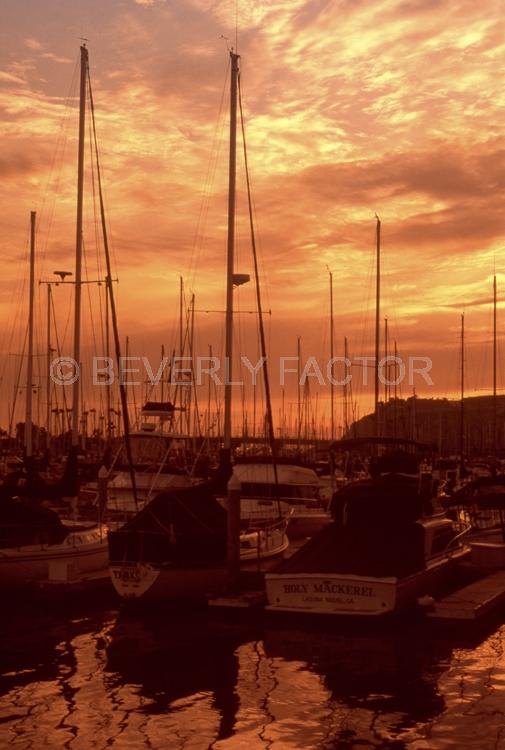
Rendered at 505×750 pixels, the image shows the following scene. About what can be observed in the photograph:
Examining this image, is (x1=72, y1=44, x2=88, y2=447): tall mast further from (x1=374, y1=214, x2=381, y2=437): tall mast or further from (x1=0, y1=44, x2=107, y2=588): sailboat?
(x1=374, y1=214, x2=381, y2=437): tall mast

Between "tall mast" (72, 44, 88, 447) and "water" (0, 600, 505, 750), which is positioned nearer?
"water" (0, 600, 505, 750)

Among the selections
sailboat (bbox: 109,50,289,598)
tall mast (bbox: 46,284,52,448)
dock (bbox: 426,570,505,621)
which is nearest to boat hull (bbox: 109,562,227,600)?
sailboat (bbox: 109,50,289,598)

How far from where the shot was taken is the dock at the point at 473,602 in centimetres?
2138

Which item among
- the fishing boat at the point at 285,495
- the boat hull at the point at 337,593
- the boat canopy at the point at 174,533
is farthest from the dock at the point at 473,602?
the fishing boat at the point at 285,495

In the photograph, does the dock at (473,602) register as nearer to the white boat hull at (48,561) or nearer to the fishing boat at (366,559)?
the fishing boat at (366,559)

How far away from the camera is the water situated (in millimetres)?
14211

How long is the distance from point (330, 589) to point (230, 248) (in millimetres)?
16028

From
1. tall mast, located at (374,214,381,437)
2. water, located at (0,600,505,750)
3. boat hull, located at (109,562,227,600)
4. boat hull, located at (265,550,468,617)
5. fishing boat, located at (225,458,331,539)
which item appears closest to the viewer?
water, located at (0,600,505,750)

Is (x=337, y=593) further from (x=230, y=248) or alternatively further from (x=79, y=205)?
(x=79, y=205)

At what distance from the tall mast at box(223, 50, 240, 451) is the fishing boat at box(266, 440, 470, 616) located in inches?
348

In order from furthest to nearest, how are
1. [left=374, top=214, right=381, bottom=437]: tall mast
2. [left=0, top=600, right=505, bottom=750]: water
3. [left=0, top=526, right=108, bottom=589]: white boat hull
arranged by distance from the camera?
1. [left=374, top=214, right=381, bottom=437]: tall mast
2. [left=0, top=526, right=108, bottom=589]: white boat hull
3. [left=0, top=600, right=505, bottom=750]: water

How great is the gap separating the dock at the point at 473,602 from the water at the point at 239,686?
0.51 metres

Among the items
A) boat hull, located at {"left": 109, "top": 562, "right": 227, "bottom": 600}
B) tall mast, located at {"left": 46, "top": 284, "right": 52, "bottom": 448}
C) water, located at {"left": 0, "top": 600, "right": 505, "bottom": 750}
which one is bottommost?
water, located at {"left": 0, "top": 600, "right": 505, "bottom": 750}

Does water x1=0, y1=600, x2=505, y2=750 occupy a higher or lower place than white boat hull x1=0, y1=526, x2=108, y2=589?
lower
